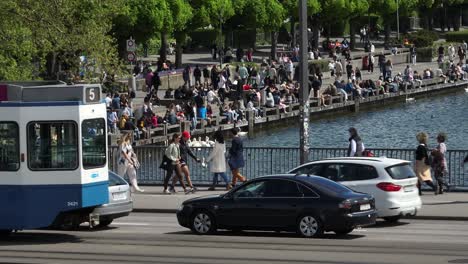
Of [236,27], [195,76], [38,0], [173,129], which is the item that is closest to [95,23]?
[38,0]

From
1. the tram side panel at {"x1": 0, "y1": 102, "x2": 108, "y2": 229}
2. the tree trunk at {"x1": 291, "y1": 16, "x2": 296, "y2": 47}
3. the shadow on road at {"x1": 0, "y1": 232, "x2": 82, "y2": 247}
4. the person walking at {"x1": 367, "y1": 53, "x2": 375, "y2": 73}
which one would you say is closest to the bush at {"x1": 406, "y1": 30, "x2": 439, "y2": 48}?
the tree trunk at {"x1": 291, "y1": 16, "x2": 296, "y2": 47}

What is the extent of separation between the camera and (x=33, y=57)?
45.3 m

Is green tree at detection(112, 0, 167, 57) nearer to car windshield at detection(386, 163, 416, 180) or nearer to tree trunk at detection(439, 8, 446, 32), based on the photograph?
car windshield at detection(386, 163, 416, 180)

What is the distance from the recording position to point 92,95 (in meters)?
24.3

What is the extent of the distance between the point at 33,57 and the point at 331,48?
51.8 meters

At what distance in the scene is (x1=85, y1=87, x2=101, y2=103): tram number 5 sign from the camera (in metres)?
24.1

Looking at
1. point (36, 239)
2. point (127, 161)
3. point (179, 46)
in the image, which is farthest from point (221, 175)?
point (179, 46)

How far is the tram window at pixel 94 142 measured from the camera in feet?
78.8

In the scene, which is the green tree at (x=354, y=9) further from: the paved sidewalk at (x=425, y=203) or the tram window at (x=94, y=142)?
the tram window at (x=94, y=142)

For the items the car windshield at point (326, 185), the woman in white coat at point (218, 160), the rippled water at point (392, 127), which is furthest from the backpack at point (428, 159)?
the rippled water at point (392, 127)

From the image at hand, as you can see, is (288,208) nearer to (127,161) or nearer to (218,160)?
(218,160)

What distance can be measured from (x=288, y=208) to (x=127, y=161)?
10.3 m

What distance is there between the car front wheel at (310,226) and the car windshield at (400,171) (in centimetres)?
274

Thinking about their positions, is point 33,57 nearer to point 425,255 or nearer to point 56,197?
point 56,197
